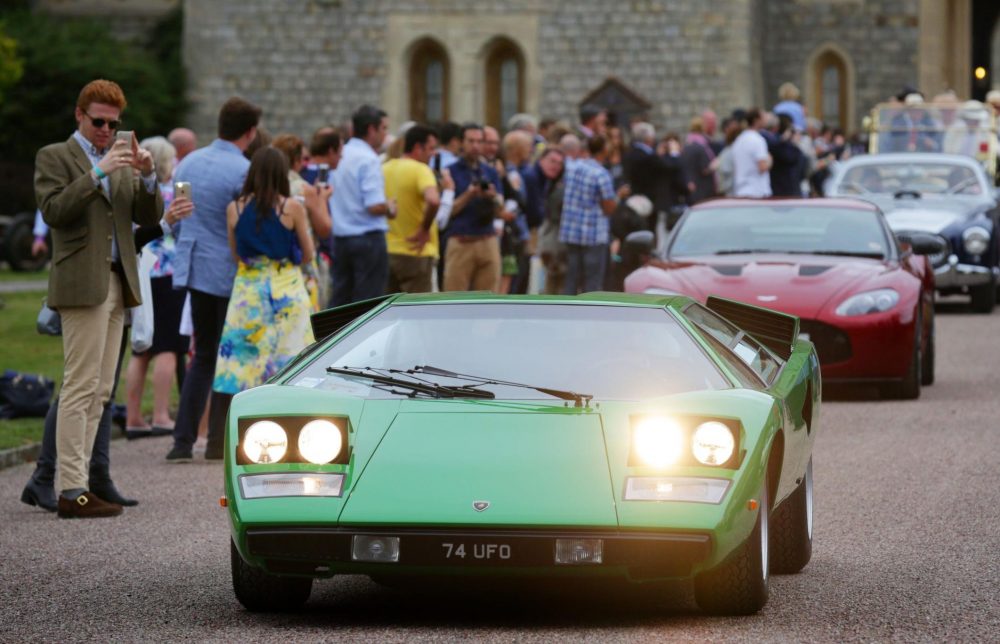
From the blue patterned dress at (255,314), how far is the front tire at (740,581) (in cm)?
511

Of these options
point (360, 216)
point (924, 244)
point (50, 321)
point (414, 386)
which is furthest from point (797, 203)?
point (414, 386)

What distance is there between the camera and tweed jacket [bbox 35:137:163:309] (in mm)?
8977

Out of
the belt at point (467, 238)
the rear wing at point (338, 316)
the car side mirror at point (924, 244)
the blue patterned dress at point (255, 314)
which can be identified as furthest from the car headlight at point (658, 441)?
the belt at point (467, 238)

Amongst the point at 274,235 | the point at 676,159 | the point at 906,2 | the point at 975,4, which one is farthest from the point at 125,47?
the point at 274,235

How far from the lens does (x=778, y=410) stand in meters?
6.50

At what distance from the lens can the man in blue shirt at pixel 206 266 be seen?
11.3 m

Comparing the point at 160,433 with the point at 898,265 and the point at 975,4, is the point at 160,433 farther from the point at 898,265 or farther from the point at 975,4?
the point at 975,4

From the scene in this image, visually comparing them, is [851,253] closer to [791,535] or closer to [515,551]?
[791,535]

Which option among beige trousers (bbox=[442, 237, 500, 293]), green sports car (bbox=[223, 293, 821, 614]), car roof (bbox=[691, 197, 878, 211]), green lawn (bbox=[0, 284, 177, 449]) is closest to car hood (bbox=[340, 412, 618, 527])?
green sports car (bbox=[223, 293, 821, 614])

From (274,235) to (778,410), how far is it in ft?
16.4

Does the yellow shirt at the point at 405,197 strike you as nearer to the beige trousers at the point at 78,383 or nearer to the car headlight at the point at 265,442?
the beige trousers at the point at 78,383

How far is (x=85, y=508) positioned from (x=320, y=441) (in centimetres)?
329

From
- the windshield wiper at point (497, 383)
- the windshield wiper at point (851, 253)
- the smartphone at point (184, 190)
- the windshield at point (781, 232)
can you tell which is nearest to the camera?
the windshield wiper at point (497, 383)

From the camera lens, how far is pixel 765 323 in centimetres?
803
